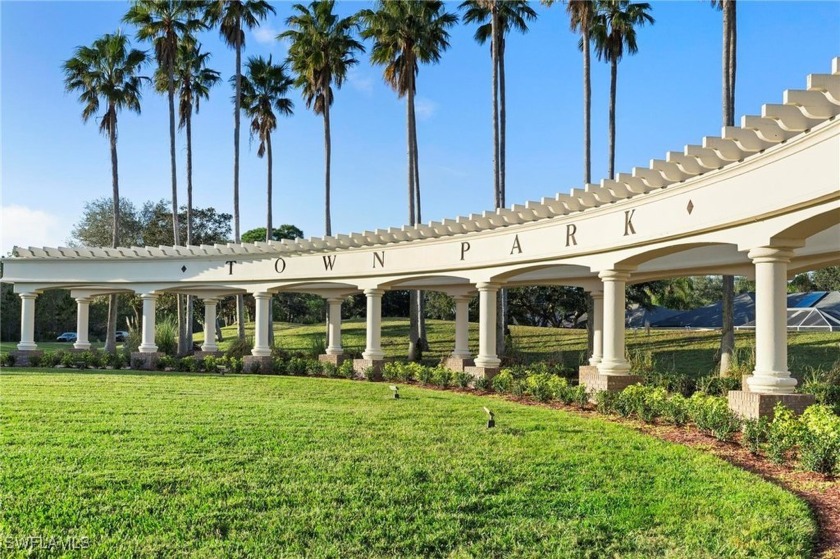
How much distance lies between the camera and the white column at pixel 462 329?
24156 millimetres

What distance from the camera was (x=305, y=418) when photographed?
1303 cm

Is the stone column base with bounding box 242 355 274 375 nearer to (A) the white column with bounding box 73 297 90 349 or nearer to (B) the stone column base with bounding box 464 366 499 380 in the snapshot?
(B) the stone column base with bounding box 464 366 499 380

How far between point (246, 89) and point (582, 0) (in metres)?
18.0

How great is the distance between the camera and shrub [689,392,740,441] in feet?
36.8

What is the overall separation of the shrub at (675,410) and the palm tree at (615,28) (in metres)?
16.8

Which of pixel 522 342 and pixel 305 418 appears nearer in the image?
pixel 305 418

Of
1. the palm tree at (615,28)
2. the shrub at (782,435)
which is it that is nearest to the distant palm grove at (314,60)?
the palm tree at (615,28)

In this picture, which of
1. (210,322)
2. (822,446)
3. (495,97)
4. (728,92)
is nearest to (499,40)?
(495,97)

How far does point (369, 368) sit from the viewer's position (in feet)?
75.9

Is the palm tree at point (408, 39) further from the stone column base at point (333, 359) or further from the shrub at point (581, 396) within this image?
the shrub at point (581, 396)

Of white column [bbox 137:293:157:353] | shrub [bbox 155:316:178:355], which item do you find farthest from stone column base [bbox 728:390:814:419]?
shrub [bbox 155:316:178:355]

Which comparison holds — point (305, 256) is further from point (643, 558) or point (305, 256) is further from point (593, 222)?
point (643, 558)

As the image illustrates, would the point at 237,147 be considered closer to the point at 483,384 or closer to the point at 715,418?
the point at 483,384

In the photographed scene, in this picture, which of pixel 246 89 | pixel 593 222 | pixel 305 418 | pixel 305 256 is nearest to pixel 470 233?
pixel 593 222
